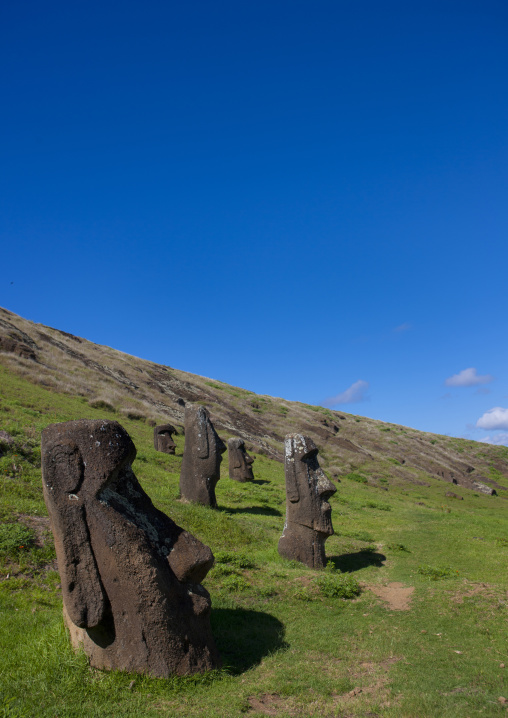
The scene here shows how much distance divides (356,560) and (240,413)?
42.1m

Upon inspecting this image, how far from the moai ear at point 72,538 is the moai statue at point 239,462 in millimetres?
19278

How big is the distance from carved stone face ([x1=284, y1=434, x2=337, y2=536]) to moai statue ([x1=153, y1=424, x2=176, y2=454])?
49.7ft

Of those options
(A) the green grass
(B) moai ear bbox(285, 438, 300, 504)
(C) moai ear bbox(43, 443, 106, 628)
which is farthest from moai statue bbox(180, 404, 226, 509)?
(C) moai ear bbox(43, 443, 106, 628)

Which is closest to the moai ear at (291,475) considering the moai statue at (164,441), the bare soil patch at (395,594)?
the bare soil patch at (395,594)

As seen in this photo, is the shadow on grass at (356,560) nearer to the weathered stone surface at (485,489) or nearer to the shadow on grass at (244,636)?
the shadow on grass at (244,636)

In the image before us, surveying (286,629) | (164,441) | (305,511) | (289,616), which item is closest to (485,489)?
(164,441)

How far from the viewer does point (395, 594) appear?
1071 cm

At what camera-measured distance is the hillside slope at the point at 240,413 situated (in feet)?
130

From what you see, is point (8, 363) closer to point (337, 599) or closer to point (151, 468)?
point (151, 468)

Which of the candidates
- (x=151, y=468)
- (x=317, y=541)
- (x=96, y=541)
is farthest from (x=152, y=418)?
(x=96, y=541)

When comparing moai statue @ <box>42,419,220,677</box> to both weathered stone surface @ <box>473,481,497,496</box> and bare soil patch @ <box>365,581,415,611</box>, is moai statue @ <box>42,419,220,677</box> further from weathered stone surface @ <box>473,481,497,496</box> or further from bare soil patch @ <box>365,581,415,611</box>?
weathered stone surface @ <box>473,481,497,496</box>

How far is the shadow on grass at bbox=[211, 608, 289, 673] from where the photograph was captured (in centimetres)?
693

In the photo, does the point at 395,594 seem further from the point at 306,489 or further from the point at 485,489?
the point at 485,489

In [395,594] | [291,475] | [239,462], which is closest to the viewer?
[395,594]
